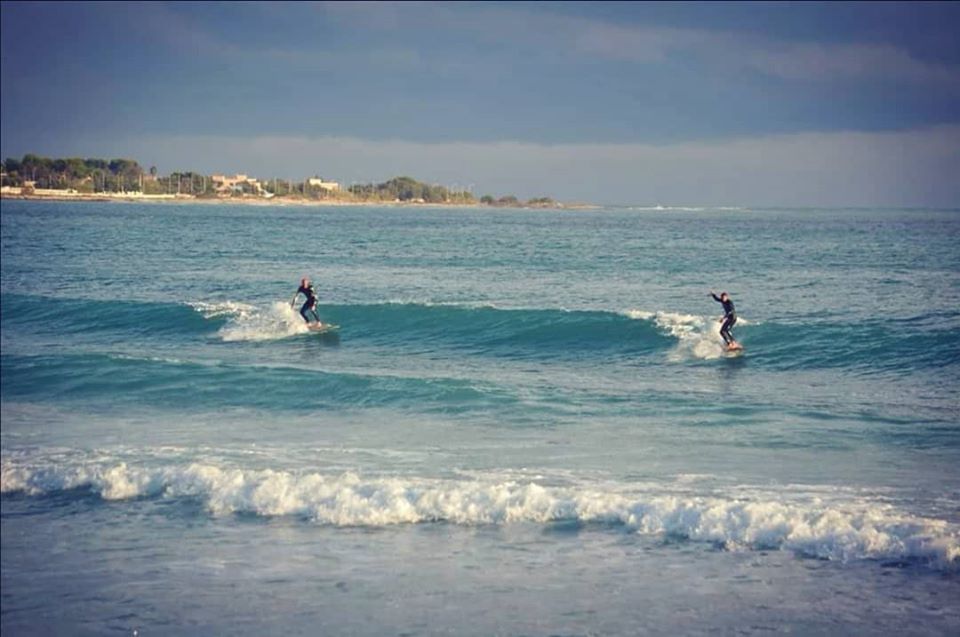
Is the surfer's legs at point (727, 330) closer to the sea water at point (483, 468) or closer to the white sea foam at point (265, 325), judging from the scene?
the sea water at point (483, 468)

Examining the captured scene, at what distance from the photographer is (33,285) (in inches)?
1543

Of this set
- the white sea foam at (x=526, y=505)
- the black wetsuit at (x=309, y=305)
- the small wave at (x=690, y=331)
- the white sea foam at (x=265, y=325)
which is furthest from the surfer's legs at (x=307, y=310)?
the white sea foam at (x=526, y=505)

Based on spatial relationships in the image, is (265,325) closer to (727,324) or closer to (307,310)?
(307,310)

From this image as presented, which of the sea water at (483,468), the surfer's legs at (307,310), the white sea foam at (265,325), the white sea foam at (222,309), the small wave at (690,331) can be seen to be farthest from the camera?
the white sea foam at (222,309)

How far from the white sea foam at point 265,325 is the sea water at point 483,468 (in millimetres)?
111

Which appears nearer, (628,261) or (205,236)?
(628,261)

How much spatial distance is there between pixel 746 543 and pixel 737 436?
5.13 meters

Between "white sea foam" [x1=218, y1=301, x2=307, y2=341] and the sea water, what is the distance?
11 cm

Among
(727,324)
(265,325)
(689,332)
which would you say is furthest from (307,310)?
(727,324)

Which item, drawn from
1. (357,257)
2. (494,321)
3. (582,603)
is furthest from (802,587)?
(357,257)

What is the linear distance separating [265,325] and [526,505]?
1883cm

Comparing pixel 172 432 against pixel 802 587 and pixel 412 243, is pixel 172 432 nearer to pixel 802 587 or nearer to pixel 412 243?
pixel 802 587

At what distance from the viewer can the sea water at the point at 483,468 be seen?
361 inches

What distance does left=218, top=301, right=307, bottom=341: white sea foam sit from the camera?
28.2 metres
